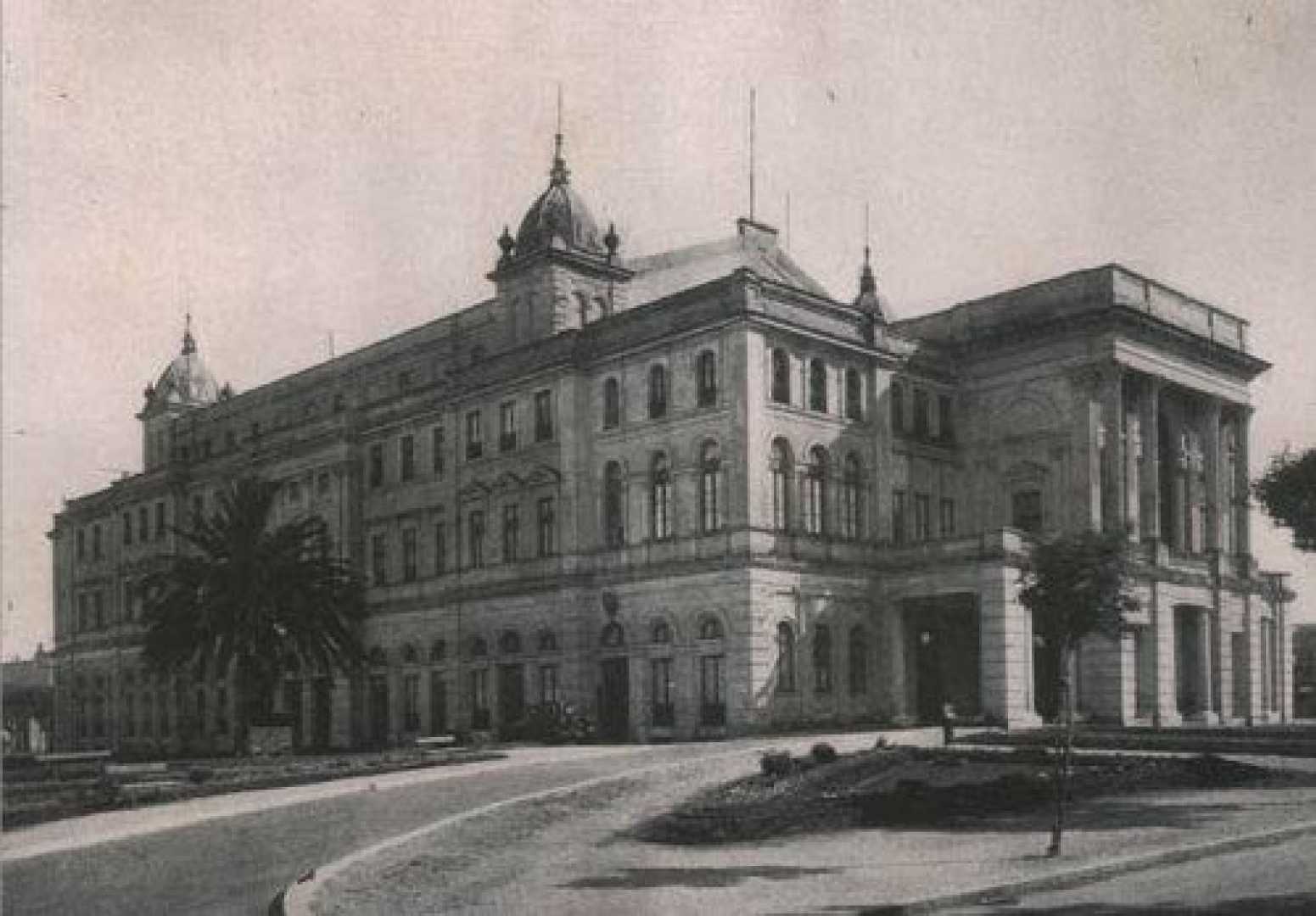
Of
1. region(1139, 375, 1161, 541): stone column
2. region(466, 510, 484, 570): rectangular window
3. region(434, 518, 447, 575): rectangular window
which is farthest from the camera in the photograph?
region(434, 518, 447, 575): rectangular window

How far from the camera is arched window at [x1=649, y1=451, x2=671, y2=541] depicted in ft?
149

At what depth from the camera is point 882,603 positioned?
45688 millimetres

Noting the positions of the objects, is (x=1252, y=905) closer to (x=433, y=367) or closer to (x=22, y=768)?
(x=22, y=768)

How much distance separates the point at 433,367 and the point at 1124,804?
44679mm

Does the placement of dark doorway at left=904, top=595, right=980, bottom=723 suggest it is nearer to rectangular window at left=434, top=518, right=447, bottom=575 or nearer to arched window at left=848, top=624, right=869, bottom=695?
arched window at left=848, top=624, right=869, bottom=695

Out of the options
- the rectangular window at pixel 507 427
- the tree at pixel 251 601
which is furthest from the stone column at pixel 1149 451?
the tree at pixel 251 601

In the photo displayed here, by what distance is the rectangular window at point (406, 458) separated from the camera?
56844 millimetres

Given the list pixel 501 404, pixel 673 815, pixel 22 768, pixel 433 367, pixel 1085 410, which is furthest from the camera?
pixel 433 367

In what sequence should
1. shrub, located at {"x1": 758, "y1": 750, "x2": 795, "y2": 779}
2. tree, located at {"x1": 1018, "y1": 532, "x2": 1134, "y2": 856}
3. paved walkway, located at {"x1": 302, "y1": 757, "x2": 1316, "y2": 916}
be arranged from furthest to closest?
shrub, located at {"x1": 758, "y1": 750, "x2": 795, "y2": 779}
tree, located at {"x1": 1018, "y1": 532, "x2": 1134, "y2": 856}
paved walkway, located at {"x1": 302, "y1": 757, "x2": 1316, "y2": 916}

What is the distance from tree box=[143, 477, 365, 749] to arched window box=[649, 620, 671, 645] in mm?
8959

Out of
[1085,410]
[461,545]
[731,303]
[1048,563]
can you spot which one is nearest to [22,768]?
[461,545]

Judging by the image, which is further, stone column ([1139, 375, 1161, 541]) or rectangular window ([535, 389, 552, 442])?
stone column ([1139, 375, 1161, 541])

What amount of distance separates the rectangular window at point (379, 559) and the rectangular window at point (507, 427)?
9.07 metres

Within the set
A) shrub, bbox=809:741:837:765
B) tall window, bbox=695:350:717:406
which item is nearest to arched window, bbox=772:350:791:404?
tall window, bbox=695:350:717:406
